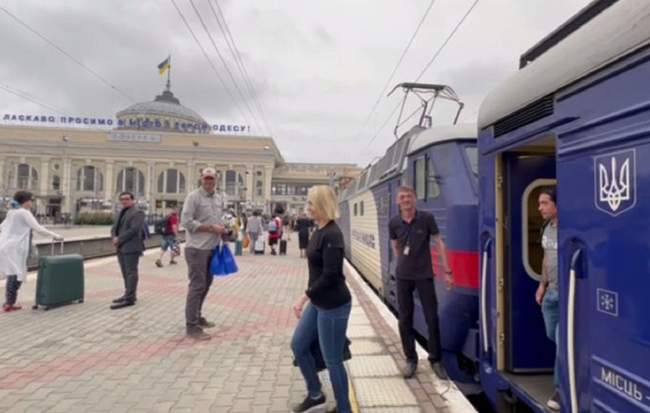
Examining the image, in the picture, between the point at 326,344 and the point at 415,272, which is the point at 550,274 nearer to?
the point at 415,272

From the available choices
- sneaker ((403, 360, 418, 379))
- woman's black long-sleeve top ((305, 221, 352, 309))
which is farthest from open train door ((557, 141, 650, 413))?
sneaker ((403, 360, 418, 379))

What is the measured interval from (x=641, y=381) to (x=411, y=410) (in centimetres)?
199

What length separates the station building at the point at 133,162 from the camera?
86625 mm

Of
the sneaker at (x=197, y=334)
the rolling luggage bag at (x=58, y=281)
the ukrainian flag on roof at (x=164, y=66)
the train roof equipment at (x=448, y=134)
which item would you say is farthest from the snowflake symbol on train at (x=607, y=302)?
the ukrainian flag on roof at (x=164, y=66)

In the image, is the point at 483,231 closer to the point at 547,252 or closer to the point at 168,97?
the point at 547,252

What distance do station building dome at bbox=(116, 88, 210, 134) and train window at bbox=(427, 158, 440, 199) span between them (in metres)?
96.3

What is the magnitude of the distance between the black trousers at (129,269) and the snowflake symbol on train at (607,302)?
6439mm

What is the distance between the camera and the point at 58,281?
23.3 ft

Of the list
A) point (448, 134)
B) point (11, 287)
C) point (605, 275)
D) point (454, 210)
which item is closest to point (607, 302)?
point (605, 275)

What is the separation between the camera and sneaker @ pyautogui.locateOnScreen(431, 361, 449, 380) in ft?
14.2

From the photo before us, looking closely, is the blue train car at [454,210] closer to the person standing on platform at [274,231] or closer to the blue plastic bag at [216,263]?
the blue plastic bag at [216,263]

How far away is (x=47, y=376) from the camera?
14.3ft

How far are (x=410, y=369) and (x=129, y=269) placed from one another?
470 centimetres

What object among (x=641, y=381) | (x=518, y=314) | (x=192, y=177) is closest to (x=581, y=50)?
(x=641, y=381)
